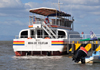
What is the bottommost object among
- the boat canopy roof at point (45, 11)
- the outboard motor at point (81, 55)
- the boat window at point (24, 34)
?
the outboard motor at point (81, 55)

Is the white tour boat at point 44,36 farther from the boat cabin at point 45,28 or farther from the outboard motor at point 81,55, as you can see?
the outboard motor at point 81,55

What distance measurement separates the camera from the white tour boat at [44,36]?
1172 inches

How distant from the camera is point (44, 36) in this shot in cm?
3391

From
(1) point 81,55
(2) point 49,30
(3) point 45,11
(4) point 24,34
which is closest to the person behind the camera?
(1) point 81,55

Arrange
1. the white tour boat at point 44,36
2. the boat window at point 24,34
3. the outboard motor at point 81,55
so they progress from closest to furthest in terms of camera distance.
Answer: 1. the outboard motor at point 81,55
2. the white tour boat at point 44,36
3. the boat window at point 24,34

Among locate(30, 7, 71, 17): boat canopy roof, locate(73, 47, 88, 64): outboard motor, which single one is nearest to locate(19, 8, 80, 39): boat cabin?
locate(30, 7, 71, 17): boat canopy roof

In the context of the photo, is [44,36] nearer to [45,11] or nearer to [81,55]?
[45,11]

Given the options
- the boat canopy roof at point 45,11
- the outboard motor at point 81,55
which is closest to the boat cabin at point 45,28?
the boat canopy roof at point 45,11

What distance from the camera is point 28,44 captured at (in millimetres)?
30172

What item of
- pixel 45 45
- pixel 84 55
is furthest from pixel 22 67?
pixel 45 45

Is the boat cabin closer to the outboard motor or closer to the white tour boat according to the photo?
the white tour boat

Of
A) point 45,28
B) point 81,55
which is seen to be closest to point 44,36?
point 45,28

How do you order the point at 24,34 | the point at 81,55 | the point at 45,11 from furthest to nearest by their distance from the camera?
the point at 45,11
the point at 24,34
the point at 81,55

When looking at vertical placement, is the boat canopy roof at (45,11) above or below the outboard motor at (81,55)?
above
